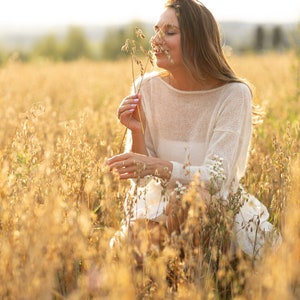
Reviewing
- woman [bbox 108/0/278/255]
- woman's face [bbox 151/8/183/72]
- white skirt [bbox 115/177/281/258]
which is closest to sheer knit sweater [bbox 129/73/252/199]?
woman [bbox 108/0/278/255]

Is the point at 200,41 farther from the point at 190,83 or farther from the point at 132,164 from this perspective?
the point at 132,164

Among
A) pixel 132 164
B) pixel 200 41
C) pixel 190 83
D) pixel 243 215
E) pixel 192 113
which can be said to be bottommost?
pixel 243 215

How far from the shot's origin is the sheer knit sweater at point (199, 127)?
263 centimetres

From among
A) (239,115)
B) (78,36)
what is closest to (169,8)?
(239,115)

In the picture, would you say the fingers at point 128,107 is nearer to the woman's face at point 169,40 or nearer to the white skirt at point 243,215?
the woman's face at point 169,40

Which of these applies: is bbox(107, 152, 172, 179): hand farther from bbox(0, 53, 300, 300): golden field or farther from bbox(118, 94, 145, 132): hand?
bbox(118, 94, 145, 132): hand

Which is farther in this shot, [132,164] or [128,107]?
[128,107]

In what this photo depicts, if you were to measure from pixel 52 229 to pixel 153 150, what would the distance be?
1.52 m

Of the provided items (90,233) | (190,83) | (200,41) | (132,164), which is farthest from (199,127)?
(90,233)

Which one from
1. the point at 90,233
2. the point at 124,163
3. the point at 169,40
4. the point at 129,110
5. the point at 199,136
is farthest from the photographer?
the point at 199,136

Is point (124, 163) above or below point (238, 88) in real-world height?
below

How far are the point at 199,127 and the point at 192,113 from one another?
0.09m

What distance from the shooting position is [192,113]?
2.87m

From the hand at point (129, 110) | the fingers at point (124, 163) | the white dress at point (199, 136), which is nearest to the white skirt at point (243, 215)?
the white dress at point (199, 136)
